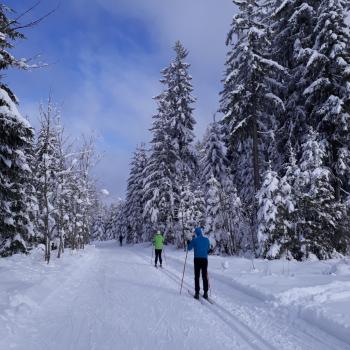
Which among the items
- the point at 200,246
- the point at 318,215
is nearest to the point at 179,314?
the point at 200,246

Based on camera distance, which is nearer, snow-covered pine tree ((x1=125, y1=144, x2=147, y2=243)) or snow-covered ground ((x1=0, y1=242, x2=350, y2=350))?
snow-covered ground ((x1=0, y1=242, x2=350, y2=350))

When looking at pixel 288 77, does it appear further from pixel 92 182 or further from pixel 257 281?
pixel 92 182

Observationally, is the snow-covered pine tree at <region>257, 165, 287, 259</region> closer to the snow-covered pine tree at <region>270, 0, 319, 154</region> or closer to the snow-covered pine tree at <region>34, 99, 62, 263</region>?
the snow-covered pine tree at <region>270, 0, 319, 154</region>

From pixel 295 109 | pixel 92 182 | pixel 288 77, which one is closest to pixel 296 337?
pixel 295 109

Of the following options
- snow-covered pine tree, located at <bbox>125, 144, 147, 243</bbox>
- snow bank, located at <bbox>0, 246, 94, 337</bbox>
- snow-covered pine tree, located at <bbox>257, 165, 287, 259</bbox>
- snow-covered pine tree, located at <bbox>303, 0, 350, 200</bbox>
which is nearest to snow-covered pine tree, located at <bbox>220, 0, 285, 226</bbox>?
snow-covered pine tree, located at <bbox>303, 0, 350, 200</bbox>

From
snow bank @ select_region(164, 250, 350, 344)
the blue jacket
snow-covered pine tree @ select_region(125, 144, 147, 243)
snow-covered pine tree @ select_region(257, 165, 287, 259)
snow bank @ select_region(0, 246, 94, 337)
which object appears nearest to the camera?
snow bank @ select_region(164, 250, 350, 344)

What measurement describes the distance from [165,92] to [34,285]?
28654 mm

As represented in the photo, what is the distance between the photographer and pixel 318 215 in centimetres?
1812

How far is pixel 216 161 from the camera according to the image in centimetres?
3180

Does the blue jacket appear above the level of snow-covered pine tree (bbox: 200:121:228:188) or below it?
below

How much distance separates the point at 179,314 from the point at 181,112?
2952 cm

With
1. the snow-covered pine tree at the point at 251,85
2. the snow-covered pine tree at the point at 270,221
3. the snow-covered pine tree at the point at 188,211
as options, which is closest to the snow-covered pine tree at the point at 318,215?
the snow-covered pine tree at the point at 270,221

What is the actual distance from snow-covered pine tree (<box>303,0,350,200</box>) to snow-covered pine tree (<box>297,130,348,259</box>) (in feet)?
6.47

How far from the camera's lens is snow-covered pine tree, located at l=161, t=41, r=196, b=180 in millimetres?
36706
